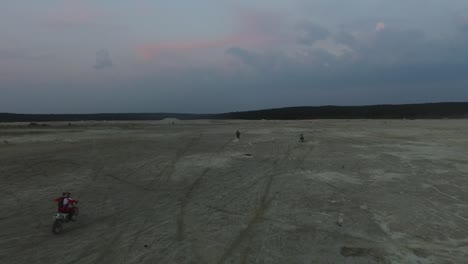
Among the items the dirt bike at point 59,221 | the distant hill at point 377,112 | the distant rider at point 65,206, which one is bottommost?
the dirt bike at point 59,221

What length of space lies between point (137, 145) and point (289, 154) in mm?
12822

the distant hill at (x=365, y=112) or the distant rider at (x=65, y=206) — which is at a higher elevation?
the distant hill at (x=365, y=112)

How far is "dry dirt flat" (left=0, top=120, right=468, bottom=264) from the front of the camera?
324 inches

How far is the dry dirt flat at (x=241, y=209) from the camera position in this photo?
8.22m

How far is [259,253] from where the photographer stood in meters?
8.10

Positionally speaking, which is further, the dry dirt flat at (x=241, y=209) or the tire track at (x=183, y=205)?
the tire track at (x=183, y=205)

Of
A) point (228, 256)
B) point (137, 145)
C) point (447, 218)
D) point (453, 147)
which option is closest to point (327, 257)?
point (228, 256)

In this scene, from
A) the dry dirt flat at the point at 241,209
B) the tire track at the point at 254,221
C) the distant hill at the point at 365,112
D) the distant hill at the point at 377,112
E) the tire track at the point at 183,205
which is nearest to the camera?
the tire track at the point at 254,221

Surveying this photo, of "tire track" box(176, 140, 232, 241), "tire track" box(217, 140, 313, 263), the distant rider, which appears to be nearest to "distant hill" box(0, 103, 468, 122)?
"tire track" box(176, 140, 232, 241)

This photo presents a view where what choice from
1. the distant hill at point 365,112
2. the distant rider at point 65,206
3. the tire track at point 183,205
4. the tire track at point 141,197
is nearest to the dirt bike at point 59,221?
the distant rider at point 65,206

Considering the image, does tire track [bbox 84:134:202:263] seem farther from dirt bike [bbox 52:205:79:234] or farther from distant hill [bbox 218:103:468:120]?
distant hill [bbox 218:103:468:120]

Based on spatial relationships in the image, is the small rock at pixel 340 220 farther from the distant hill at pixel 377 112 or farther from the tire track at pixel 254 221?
the distant hill at pixel 377 112

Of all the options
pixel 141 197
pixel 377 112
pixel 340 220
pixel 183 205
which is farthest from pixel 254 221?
pixel 377 112

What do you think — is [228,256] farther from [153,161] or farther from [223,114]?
[223,114]
